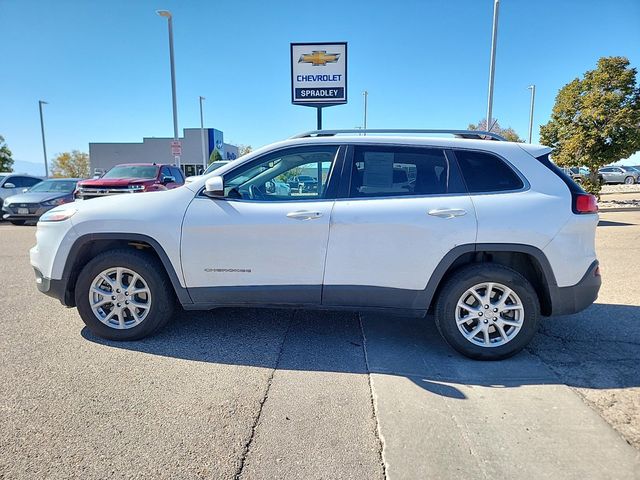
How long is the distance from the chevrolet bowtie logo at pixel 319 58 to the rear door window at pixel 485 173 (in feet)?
32.9

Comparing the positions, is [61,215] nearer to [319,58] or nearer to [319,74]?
[319,74]

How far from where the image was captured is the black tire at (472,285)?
10.9 feet

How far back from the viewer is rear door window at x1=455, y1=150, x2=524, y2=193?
3.38 m

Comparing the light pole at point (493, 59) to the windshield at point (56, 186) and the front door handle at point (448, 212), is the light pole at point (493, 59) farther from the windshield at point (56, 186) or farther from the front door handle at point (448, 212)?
the windshield at point (56, 186)

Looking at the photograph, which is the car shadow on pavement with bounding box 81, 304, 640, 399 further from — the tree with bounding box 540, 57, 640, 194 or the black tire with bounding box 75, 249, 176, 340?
the tree with bounding box 540, 57, 640, 194

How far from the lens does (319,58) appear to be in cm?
1234

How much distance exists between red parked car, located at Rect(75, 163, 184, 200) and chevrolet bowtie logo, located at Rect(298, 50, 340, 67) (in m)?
5.34

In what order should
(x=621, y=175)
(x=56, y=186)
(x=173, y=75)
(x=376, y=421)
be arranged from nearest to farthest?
(x=376, y=421)
(x=56, y=186)
(x=173, y=75)
(x=621, y=175)

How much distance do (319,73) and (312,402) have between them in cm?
1148

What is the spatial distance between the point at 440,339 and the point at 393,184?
1.57 meters

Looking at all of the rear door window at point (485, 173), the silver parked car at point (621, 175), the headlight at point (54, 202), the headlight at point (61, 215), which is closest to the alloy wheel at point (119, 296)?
the headlight at point (61, 215)

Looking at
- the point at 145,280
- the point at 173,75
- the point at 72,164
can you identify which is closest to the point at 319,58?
the point at 173,75

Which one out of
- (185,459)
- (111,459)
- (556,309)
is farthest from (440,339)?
(111,459)

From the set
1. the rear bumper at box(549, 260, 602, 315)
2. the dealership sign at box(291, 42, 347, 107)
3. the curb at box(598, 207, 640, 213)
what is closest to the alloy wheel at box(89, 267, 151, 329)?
the rear bumper at box(549, 260, 602, 315)
